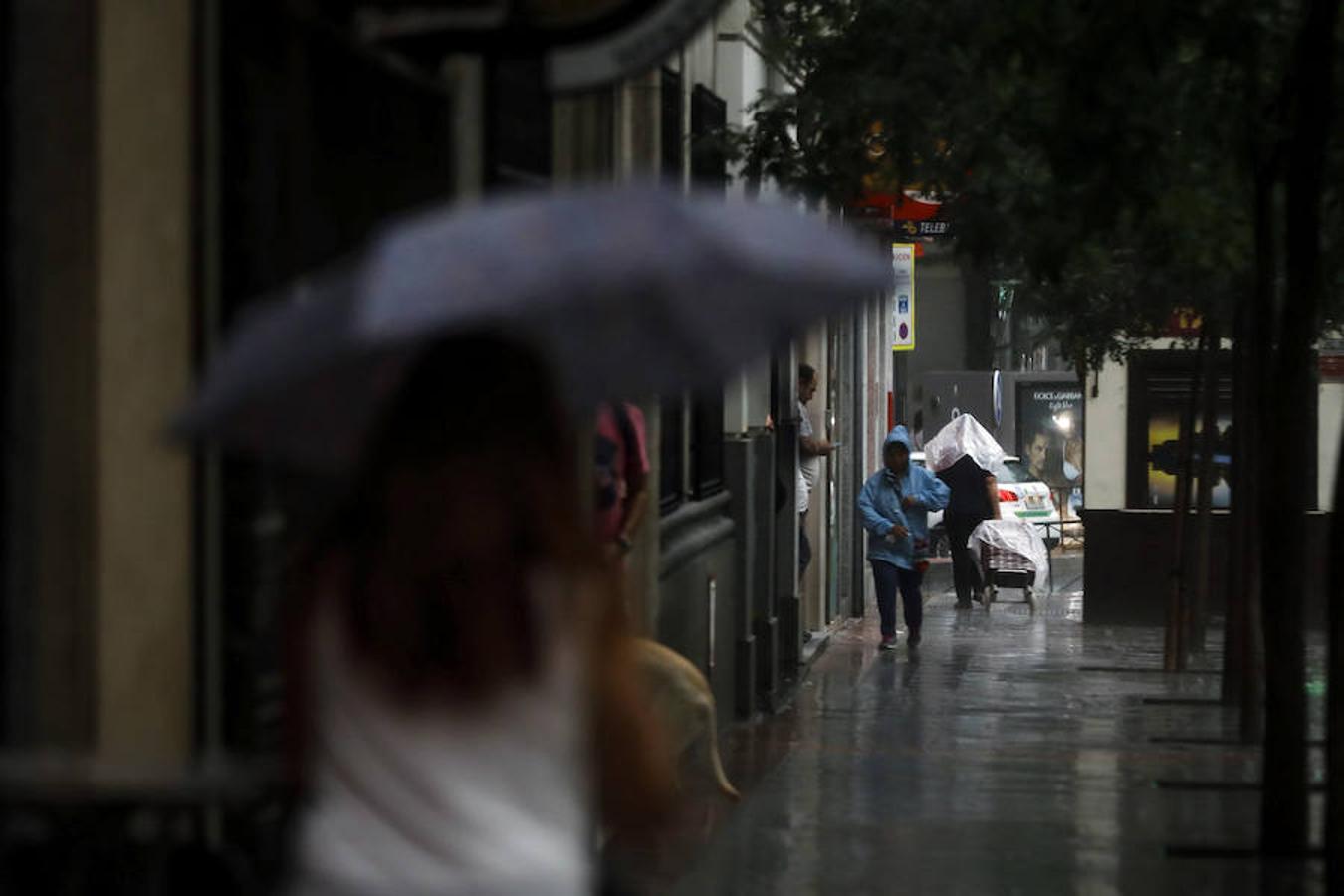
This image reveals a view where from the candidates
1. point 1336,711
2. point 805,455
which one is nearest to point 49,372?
point 1336,711

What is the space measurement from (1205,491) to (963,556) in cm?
786

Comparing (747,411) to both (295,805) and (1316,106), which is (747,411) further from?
(295,805)

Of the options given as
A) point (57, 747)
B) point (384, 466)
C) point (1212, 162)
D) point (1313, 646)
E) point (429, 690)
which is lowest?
point (1313, 646)

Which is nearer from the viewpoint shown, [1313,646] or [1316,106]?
[1316,106]

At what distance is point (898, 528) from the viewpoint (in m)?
22.4

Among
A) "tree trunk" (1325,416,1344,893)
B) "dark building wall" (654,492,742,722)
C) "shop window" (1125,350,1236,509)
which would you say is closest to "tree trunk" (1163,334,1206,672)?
"shop window" (1125,350,1236,509)

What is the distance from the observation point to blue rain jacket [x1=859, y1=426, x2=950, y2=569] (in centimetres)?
2245

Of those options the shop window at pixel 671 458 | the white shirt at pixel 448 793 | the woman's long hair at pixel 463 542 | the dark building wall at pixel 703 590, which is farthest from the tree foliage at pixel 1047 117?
the white shirt at pixel 448 793

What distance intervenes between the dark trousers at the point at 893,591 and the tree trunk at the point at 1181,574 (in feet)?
7.71

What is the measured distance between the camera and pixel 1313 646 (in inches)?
888

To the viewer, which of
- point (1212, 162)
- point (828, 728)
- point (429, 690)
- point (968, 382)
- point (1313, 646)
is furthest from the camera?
point (968, 382)

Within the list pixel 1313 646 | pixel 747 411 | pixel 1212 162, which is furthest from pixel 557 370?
pixel 1313 646

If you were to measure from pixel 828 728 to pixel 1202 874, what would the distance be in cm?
572

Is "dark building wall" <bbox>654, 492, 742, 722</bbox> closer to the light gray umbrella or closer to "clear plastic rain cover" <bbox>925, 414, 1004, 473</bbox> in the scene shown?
the light gray umbrella
